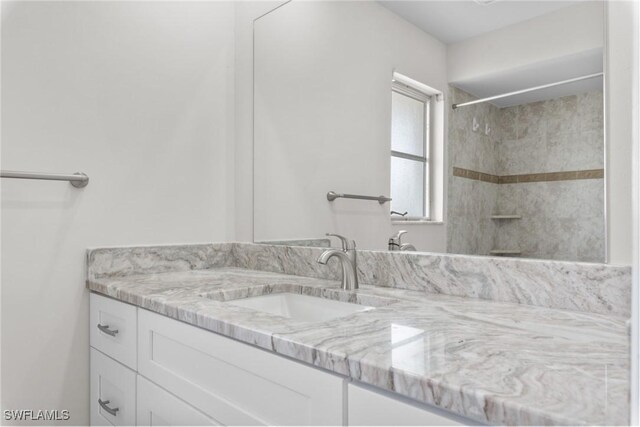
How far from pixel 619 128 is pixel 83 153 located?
1497mm

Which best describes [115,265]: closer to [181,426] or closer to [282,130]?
[181,426]

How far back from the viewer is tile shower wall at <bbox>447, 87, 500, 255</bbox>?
41.8 inches

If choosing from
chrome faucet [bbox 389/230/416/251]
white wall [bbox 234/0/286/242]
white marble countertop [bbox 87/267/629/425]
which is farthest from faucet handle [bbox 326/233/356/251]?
white wall [bbox 234/0/286/242]

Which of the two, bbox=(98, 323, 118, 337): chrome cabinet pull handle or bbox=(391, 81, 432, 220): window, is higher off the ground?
bbox=(391, 81, 432, 220): window

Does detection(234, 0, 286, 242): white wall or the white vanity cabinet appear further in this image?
detection(234, 0, 286, 242): white wall

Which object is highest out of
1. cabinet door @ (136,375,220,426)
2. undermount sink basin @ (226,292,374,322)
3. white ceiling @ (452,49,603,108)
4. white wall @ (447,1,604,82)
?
white wall @ (447,1,604,82)

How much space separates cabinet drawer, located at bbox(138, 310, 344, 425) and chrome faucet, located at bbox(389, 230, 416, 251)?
626mm

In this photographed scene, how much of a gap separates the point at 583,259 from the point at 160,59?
1523mm

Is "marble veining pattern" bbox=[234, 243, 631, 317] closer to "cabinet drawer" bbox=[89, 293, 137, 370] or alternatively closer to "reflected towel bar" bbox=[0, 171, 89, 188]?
"cabinet drawer" bbox=[89, 293, 137, 370]

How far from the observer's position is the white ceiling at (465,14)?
3.34 ft

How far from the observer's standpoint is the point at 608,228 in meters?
0.91

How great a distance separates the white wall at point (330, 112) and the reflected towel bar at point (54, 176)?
2.16ft

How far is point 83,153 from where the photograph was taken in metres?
1.37

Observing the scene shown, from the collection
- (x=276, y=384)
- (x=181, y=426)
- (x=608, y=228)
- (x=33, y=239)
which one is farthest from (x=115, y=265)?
(x=608, y=228)
